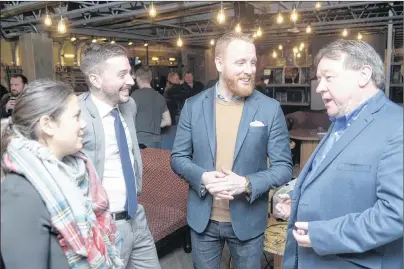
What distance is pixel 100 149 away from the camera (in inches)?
68.1

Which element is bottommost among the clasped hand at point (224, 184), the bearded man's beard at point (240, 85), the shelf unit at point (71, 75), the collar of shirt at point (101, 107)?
the clasped hand at point (224, 184)

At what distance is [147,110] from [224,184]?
3641mm

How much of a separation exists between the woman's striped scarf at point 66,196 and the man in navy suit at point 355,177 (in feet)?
2.43

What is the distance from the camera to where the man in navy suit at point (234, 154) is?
71.8 inches

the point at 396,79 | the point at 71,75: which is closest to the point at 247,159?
the point at 396,79

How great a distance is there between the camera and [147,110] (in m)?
5.20

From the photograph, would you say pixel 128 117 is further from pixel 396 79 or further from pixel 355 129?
pixel 396 79

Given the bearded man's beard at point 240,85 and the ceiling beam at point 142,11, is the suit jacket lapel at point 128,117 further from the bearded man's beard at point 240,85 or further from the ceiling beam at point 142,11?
the ceiling beam at point 142,11

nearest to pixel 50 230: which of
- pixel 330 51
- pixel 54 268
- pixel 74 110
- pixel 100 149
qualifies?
pixel 54 268

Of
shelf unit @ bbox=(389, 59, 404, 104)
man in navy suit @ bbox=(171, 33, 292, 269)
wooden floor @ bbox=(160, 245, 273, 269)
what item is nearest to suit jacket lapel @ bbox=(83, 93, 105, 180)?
man in navy suit @ bbox=(171, 33, 292, 269)

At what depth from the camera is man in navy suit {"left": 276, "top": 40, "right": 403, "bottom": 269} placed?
1.15 m

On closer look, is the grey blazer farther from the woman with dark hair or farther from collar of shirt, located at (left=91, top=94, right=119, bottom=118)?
the woman with dark hair

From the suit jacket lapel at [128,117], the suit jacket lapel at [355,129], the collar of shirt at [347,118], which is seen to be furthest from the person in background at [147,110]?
the suit jacket lapel at [355,129]

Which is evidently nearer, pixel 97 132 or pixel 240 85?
pixel 97 132
